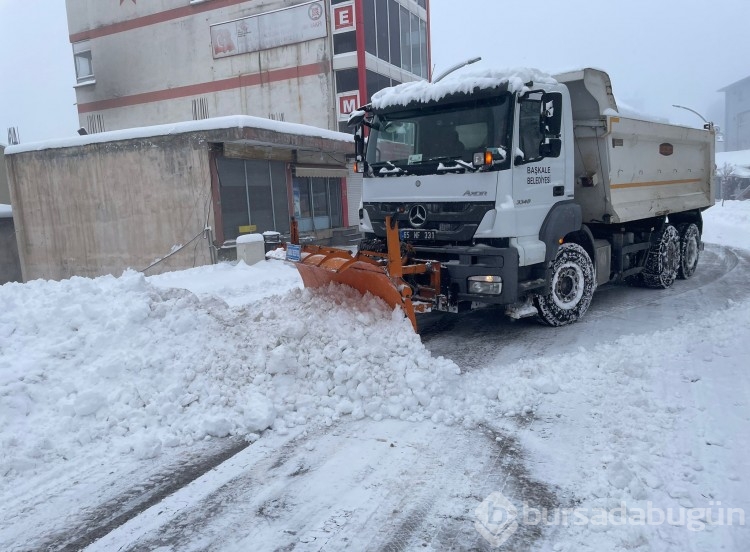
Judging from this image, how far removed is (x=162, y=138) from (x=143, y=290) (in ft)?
33.2

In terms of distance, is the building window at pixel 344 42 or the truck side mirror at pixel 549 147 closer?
the truck side mirror at pixel 549 147

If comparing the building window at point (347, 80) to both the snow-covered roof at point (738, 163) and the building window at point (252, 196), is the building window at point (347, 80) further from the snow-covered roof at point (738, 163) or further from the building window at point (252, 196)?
the snow-covered roof at point (738, 163)

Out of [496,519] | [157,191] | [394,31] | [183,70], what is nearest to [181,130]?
[157,191]

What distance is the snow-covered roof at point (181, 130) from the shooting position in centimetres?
1422

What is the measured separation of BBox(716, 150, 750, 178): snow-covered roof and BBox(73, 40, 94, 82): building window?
5113 cm

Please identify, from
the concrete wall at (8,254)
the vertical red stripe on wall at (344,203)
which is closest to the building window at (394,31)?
the vertical red stripe on wall at (344,203)

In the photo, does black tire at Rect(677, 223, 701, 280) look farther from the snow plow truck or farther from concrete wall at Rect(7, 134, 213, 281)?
concrete wall at Rect(7, 134, 213, 281)

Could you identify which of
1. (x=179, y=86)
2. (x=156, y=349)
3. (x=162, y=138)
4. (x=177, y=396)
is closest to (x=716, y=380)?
(x=177, y=396)

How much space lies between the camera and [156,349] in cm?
507

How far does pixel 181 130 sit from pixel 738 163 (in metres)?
60.7

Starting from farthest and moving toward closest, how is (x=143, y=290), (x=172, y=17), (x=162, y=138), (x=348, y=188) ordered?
(x=172, y=17) → (x=348, y=188) → (x=162, y=138) → (x=143, y=290)

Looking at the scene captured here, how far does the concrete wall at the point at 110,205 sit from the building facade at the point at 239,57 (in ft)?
38.7

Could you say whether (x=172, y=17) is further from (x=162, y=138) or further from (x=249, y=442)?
(x=249, y=442)

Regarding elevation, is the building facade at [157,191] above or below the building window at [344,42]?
below
